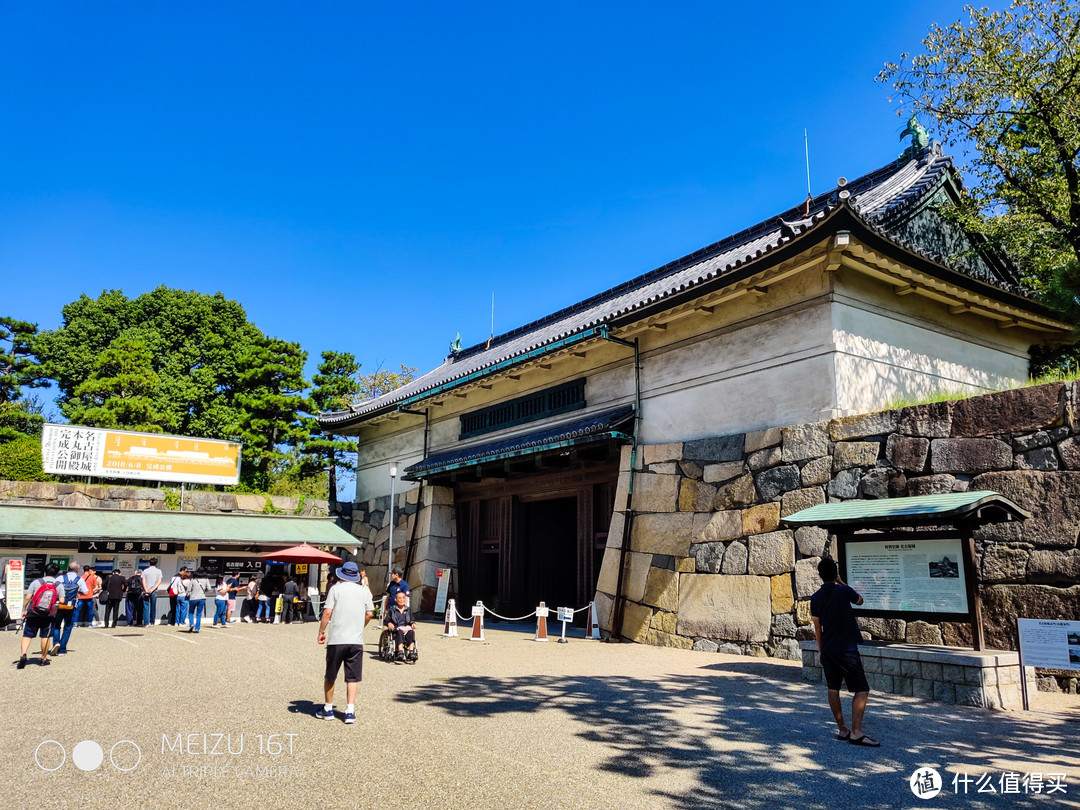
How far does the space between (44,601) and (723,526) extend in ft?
36.2

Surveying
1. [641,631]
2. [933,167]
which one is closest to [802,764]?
[641,631]

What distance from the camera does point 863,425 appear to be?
37.6 ft

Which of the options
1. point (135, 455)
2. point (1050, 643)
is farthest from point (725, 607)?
point (135, 455)

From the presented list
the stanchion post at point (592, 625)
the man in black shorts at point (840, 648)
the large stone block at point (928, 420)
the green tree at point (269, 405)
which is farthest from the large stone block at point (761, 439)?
the green tree at point (269, 405)

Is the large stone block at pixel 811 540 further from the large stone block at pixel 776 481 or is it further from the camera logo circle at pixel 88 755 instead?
the camera logo circle at pixel 88 755

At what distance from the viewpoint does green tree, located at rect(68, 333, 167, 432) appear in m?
29.5

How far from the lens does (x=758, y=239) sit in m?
17.9

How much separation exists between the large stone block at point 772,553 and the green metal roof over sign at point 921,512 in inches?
78.6

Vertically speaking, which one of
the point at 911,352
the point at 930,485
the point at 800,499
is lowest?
the point at 800,499

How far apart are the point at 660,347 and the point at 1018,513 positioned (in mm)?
7838

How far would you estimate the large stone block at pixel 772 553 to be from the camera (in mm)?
11781

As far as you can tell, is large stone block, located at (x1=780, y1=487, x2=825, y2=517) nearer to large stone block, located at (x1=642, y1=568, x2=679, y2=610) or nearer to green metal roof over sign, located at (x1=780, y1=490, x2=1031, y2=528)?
green metal roof over sign, located at (x1=780, y1=490, x2=1031, y2=528)

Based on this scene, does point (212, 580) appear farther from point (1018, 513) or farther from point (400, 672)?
point (1018, 513)

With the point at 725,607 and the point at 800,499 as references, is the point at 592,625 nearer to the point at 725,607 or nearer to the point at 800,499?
the point at 725,607
